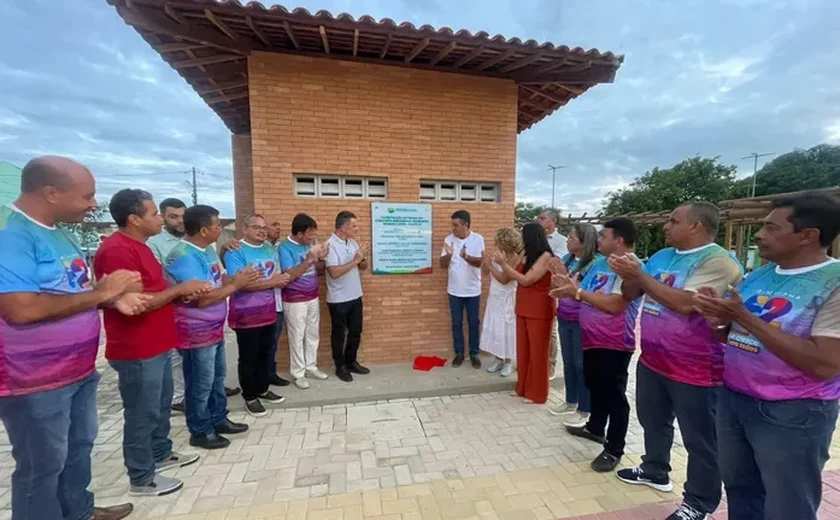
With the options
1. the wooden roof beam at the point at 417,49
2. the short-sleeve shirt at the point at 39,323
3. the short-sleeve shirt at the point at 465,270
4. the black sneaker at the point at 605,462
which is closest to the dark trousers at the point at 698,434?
the black sneaker at the point at 605,462

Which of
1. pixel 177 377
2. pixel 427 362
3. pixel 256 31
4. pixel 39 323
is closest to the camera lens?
pixel 39 323

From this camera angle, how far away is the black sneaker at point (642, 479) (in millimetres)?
2699

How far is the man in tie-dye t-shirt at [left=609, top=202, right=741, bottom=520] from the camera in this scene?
7.12 feet

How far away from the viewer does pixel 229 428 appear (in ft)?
11.2

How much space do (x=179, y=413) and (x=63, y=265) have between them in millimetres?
2537

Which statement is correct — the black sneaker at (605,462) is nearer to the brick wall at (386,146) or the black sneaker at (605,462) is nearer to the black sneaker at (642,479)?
the black sneaker at (642,479)

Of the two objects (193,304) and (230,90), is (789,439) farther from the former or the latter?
(230,90)

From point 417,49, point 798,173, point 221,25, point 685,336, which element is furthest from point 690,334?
point 798,173

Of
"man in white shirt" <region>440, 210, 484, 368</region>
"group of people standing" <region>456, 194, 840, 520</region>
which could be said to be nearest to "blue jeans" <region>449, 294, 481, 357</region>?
"man in white shirt" <region>440, 210, 484, 368</region>

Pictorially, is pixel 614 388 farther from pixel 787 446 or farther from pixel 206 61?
pixel 206 61

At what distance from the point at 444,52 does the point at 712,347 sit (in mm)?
3965

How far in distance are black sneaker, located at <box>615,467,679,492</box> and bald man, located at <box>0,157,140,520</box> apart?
139 inches

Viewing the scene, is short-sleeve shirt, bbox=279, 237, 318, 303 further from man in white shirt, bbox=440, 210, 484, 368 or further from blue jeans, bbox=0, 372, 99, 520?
blue jeans, bbox=0, 372, 99, 520

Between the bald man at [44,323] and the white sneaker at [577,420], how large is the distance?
3.71 m
